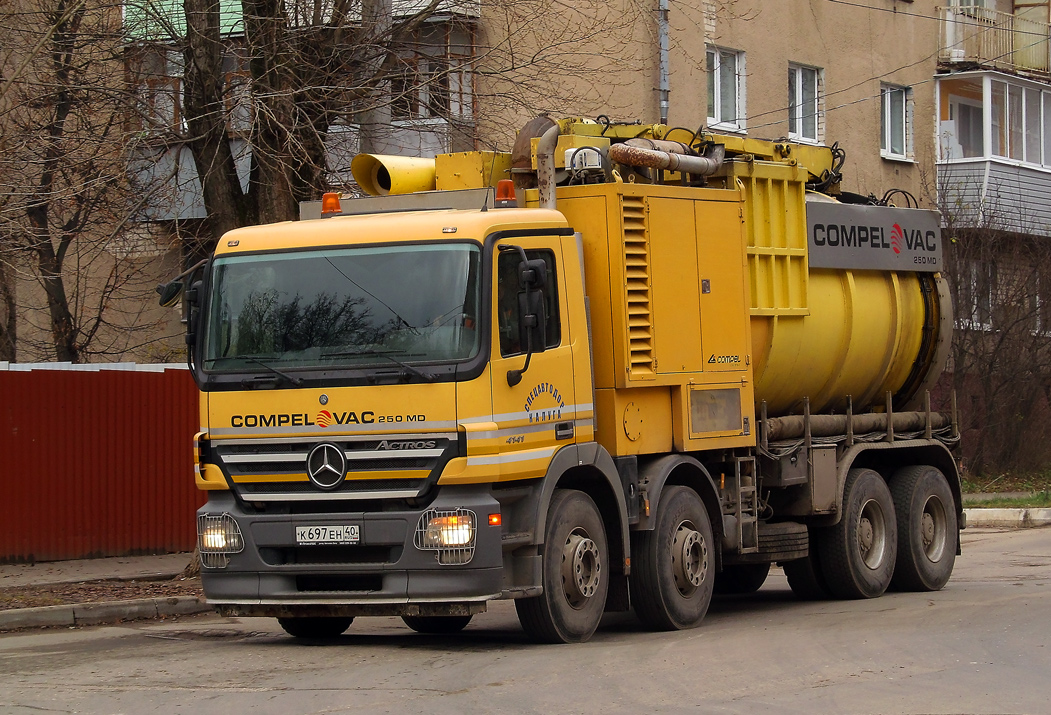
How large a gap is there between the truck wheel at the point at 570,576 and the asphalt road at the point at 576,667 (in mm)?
182

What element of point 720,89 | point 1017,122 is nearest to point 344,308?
point 720,89

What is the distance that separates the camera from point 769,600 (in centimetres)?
1326

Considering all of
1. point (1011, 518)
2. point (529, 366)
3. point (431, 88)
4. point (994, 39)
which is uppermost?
point (994, 39)

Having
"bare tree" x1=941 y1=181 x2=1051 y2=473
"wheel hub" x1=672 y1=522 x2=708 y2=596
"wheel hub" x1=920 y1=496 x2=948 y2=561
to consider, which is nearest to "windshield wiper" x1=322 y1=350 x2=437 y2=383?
"wheel hub" x1=672 y1=522 x2=708 y2=596

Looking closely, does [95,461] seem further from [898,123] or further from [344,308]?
[898,123]

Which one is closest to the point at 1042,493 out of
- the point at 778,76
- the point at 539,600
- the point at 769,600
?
the point at 778,76

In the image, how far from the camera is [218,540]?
9117mm

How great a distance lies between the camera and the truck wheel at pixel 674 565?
10086 mm

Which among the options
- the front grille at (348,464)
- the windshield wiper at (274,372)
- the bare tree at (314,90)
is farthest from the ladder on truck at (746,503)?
the bare tree at (314,90)

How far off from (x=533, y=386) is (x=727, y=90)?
57.7 ft

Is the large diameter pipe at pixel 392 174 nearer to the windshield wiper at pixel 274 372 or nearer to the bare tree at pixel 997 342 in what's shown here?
the windshield wiper at pixel 274 372

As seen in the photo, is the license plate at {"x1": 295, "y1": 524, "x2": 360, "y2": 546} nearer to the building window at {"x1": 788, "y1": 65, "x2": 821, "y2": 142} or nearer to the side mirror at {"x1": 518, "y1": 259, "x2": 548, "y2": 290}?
the side mirror at {"x1": 518, "y1": 259, "x2": 548, "y2": 290}

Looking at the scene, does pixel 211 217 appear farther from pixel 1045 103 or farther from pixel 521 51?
pixel 1045 103

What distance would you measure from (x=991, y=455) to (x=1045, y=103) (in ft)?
32.5
